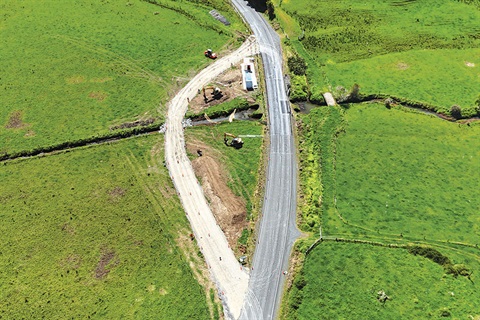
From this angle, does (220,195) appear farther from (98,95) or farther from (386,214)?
(98,95)

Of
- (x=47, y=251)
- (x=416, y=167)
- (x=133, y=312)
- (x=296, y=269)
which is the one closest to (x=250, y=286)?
(x=296, y=269)

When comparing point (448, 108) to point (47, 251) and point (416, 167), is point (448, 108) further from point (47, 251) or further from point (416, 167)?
point (47, 251)

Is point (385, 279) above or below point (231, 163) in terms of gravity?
below

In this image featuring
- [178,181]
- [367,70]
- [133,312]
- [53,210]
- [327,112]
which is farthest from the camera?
[367,70]

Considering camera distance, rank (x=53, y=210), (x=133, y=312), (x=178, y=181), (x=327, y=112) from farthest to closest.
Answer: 1. (x=327, y=112)
2. (x=178, y=181)
3. (x=53, y=210)
4. (x=133, y=312)

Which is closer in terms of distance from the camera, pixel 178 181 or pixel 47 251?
pixel 47 251

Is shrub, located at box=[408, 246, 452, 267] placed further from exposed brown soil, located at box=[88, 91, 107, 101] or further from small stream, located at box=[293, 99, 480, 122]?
exposed brown soil, located at box=[88, 91, 107, 101]
